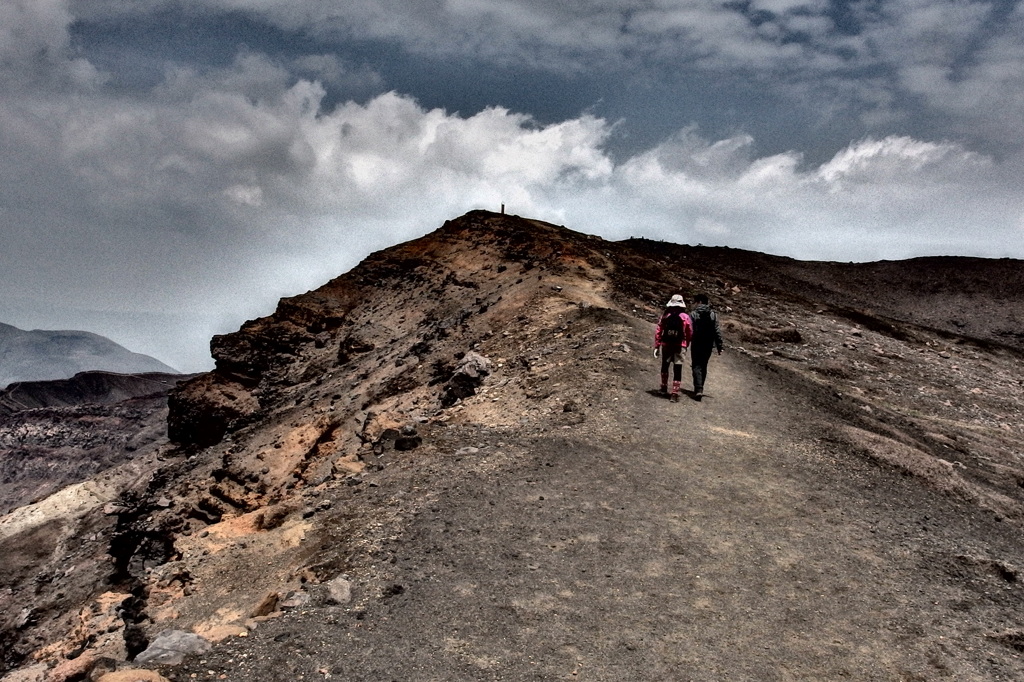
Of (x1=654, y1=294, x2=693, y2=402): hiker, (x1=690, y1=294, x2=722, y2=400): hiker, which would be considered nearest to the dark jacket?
(x1=690, y1=294, x2=722, y2=400): hiker

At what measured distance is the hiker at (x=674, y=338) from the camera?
37.5 ft

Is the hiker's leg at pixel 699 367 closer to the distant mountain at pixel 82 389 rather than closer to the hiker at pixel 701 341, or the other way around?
the hiker at pixel 701 341

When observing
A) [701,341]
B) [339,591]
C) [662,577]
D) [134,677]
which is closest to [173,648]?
[134,677]

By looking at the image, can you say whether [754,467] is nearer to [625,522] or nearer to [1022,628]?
[625,522]

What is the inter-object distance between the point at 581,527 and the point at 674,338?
213 inches

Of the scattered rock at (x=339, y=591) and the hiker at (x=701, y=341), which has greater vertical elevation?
the hiker at (x=701, y=341)

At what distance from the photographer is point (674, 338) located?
11445 millimetres

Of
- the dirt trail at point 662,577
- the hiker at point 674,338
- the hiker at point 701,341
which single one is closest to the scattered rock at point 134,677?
the dirt trail at point 662,577

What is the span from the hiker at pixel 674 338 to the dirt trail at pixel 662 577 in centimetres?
192

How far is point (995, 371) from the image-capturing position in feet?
66.5

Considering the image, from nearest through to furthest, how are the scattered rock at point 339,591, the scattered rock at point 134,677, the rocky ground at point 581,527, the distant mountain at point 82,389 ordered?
the scattered rock at point 134,677 < the rocky ground at point 581,527 < the scattered rock at point 339,591 < the distant mountain at point 82,389

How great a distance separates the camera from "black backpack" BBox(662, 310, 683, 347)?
11.4m

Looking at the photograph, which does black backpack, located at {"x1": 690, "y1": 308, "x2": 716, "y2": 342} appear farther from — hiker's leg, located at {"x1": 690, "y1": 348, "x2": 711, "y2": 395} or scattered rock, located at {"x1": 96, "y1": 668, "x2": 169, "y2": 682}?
scattered rock, located at {"x1": 96, "y1": 668, "x2": 169, "y2": 682}

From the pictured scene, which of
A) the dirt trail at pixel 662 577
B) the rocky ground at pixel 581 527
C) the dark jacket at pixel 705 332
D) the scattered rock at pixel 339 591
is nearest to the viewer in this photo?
the dirt trail at pixel 662 577
